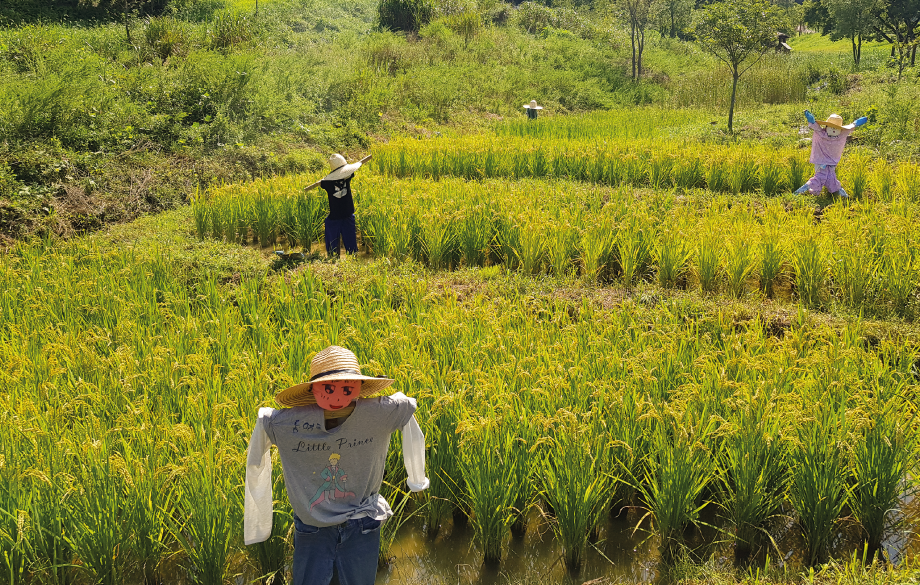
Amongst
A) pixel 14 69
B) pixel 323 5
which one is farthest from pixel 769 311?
pixel 323 5

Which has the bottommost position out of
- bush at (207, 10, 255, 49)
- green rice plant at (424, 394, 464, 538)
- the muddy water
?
the muddy water

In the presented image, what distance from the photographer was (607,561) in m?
3.27

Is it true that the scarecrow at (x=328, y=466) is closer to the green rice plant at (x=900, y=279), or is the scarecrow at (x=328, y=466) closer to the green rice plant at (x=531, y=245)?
the green rice plant at (x=531, y=245)

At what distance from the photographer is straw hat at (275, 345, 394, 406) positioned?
2.42 meters

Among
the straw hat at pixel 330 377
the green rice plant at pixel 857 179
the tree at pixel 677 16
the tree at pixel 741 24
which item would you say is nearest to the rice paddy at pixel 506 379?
the straw hat at pixel 330 377

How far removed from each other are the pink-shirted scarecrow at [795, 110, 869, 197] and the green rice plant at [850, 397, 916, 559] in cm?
597

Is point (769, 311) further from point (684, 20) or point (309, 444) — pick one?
point (684, 20)

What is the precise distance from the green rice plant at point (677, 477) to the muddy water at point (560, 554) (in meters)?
0.15

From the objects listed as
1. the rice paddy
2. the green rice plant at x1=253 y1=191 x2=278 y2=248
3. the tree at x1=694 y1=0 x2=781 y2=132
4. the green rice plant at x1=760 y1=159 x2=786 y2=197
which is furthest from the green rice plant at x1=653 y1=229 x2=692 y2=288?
the tree at x1=694 y1=0 x2=781 y2=132

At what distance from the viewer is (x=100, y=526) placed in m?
2.71

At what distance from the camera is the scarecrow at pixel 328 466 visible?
2.48 meters

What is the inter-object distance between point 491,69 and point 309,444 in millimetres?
20603

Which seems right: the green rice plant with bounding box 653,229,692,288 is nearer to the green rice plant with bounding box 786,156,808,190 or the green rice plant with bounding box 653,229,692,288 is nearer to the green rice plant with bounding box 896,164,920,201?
the green rice plant with bounding box 896,164,920,201

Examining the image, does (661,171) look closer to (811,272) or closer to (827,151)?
(827,151)
